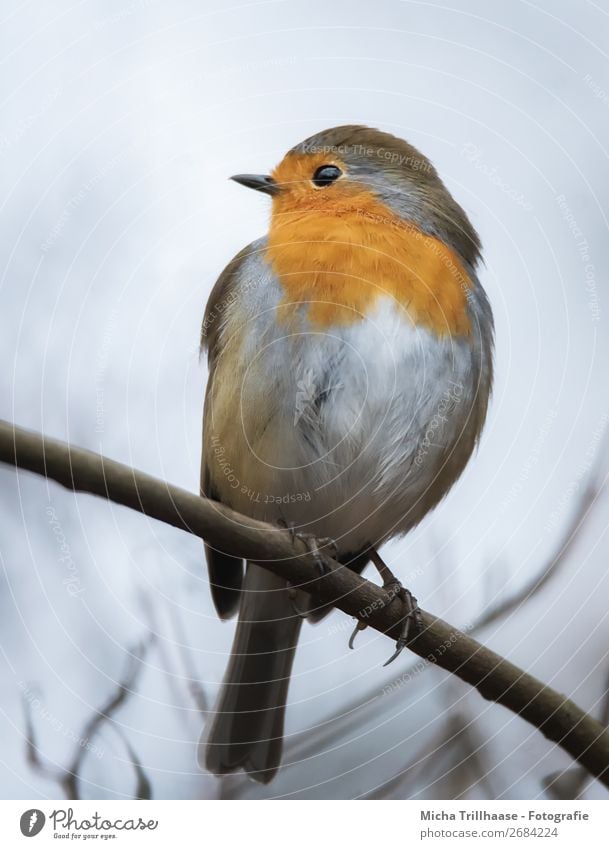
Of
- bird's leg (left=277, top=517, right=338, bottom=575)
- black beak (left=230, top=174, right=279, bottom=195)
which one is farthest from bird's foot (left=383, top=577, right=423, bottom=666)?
black beak (left=230, top=174, right=279, bottom=195)

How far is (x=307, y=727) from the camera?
51.6 inches

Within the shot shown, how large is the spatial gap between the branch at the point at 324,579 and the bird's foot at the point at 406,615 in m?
0.02

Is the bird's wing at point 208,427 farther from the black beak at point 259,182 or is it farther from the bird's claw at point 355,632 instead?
the bird's claw at point 355,632

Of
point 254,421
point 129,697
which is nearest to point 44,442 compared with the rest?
point 254,421

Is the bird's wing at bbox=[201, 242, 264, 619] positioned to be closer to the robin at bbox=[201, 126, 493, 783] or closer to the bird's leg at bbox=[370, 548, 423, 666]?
the robin at bbox=[201, 126, 493, 783]

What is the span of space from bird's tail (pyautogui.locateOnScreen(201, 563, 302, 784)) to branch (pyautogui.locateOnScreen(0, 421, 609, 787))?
0.23 metres

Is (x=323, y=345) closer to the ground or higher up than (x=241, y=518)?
higher up

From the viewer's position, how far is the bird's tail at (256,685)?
129 cm

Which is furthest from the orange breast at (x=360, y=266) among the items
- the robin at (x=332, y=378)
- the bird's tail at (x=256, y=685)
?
the bird's tail at (x=256, y=685)

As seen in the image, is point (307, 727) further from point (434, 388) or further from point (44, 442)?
point (44, 442)

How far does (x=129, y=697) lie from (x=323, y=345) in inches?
21.0

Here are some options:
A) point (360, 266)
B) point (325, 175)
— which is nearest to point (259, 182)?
point (325, 175)

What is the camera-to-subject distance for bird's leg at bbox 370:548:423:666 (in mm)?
1185

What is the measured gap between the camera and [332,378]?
1.20 meters
